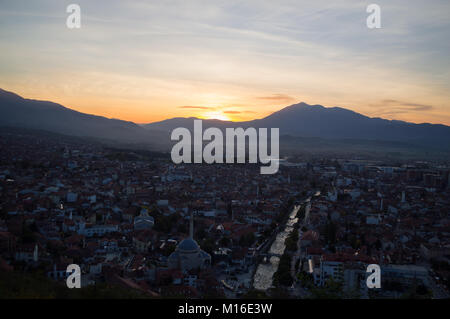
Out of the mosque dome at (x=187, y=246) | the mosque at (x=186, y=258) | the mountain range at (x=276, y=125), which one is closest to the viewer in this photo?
the mosque at (x=186, y=258)

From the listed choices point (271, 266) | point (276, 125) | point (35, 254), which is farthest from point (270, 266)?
point (276, 125)

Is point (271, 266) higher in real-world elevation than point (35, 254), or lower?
lower

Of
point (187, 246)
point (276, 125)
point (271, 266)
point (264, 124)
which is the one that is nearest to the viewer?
point (187, 246)

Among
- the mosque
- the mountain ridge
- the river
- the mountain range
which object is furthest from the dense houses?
the mountain ridge

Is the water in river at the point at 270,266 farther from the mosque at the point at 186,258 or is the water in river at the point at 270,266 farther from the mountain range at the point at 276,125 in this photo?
the mountain range at the point at 276,125

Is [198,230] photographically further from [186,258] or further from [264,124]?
[264,124]

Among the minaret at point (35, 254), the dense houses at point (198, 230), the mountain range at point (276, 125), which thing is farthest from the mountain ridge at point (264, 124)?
the minaret at point (35, 254)

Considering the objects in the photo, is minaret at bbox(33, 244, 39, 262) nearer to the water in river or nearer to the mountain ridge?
the water in river

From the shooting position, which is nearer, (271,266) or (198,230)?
(271,266)
